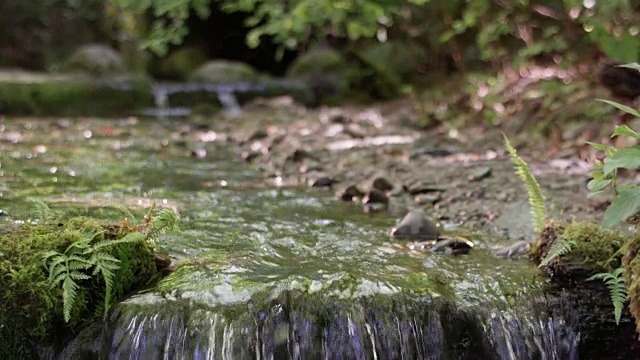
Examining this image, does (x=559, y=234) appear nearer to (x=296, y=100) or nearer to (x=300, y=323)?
(x=300, y=323)

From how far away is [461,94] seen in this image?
1046 centimetres

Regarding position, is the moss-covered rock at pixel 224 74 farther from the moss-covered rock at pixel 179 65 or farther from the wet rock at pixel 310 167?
the wet rock at pixel 310 167

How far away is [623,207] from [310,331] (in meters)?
1.37

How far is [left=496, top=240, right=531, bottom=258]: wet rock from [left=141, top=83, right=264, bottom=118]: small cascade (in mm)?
9253

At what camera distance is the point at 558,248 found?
10.0 ft

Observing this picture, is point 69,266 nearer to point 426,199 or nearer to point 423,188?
point 426,199

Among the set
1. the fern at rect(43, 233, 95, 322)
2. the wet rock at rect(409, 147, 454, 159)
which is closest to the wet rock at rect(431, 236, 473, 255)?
the fern at rect(43, 233, 95, 322)

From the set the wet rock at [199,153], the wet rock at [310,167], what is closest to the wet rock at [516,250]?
the wet rock at [310,167]

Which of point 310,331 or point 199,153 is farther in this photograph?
point 199,153

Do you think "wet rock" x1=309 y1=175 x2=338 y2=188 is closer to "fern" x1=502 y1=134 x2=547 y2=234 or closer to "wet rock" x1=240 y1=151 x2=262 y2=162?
"wet rock" x1=240 y1=151 x2=262 y2=162

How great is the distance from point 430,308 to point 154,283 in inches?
50.4

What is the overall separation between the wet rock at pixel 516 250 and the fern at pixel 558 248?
1.00 ft

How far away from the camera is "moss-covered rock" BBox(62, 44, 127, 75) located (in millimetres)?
14289

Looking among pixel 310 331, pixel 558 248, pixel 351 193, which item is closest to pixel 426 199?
pixel 351 193
